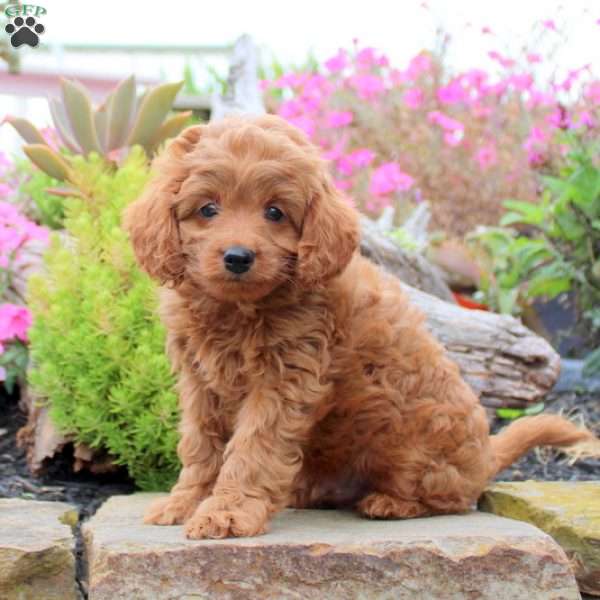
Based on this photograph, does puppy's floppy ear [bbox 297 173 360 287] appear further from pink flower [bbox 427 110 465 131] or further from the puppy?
pink flower [bbox 427 110 465 131]

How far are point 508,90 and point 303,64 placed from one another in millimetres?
3680

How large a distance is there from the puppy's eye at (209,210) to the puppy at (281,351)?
0.03ft

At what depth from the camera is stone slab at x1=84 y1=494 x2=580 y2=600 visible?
3332mm

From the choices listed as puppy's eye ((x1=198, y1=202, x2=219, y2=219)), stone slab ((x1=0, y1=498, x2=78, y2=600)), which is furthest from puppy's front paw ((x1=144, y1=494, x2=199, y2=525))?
puppy's eye ((x1=198, y1=202, x2=219, y2=219))

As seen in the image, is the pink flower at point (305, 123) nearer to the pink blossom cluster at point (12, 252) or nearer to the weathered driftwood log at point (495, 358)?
the pink blossom cluster at point (12, 252)

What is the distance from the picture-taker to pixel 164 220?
→ 3531 mm

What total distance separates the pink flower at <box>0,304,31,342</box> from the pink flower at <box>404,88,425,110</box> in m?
6.35

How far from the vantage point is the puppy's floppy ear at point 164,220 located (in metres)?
3.53

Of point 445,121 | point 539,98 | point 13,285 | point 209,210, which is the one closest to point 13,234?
point 13,285

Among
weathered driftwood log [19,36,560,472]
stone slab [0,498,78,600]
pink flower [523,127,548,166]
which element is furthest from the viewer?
pink flower [523,127,548,166]

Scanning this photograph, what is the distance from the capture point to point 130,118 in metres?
6.50

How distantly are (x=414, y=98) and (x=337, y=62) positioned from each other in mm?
904

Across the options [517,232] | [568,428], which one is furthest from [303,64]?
[568,428]

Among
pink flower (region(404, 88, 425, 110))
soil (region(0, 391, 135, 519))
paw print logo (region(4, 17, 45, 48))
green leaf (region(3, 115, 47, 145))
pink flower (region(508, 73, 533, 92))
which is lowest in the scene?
soil (region(0, 391, 135, 519))
